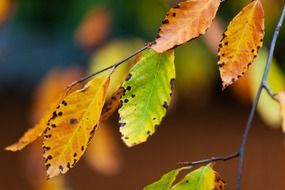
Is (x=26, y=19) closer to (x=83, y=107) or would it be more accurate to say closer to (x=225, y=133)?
(x=225, y=133)

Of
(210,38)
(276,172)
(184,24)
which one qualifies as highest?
(184,24)

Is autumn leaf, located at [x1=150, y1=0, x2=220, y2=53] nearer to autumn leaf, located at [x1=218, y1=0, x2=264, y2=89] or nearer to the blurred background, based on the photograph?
autumn leaf, located at [x1=218, y1=0, x2=264, y2=89]

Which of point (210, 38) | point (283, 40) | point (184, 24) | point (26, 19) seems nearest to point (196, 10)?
point (184, 24)

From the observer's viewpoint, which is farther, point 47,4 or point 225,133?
point 225,133

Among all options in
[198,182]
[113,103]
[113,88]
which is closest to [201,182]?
[198,182]

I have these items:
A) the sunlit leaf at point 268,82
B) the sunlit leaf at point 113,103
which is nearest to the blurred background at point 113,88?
the sunlit leaf at point 268,82

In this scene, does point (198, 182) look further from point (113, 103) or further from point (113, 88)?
point (113, 88)

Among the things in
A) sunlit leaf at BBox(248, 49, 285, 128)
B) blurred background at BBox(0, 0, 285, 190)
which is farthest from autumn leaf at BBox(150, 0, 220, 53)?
blurred background at BBox(0, 0, 285, 190)
